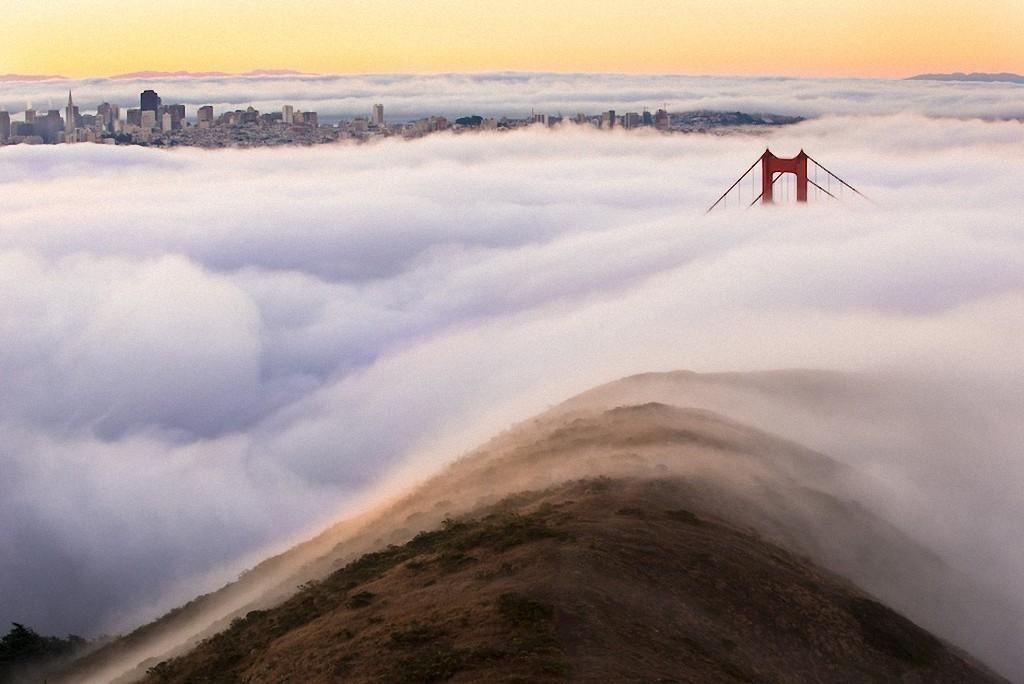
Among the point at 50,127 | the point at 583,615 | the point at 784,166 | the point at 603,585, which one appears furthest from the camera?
the point at 50,127

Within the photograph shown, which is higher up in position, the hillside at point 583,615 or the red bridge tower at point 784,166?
the red bridge tower at point 784,166

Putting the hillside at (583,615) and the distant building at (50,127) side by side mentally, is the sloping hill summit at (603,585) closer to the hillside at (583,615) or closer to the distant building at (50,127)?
the hillside at (583,615)

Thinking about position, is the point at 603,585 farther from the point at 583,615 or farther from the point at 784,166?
the point at 784,166

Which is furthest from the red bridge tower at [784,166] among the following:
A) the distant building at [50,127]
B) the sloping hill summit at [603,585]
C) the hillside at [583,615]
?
the distant building at [50,127]

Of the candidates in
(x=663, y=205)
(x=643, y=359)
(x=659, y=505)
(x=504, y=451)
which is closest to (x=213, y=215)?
(x=663, y=205)

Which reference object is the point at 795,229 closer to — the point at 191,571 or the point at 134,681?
the point at 191,571

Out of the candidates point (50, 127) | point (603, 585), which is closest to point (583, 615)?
point (603, 585)

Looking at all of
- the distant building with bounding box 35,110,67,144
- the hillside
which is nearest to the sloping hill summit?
the hillside

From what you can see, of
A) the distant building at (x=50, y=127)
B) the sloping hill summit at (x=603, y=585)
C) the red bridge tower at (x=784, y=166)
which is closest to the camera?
the sloping hill summit at (x=603, y=585)
